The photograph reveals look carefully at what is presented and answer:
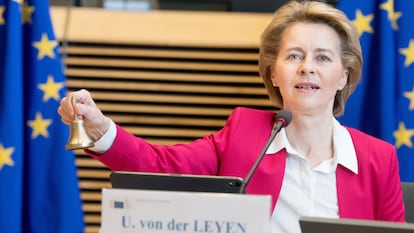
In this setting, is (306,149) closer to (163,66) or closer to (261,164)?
(261,164)

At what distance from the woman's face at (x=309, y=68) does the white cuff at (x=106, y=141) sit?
0.60 metres

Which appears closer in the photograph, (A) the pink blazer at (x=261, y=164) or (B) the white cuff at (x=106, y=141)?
(B) the white cuff at (x=106, y=141)

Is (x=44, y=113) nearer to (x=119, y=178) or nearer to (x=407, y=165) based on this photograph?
(x=119, y=178)

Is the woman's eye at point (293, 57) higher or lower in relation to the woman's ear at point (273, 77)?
higher

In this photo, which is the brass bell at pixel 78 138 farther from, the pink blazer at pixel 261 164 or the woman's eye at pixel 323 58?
the woman's eye at pixel 323 58

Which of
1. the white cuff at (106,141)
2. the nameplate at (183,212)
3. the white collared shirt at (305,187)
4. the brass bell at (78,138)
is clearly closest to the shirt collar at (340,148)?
the white collared shirt at (305,187)

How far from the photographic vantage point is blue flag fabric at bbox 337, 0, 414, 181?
2.72 m

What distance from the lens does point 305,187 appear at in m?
1.88

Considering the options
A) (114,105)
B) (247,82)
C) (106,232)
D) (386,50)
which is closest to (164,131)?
(114,105)

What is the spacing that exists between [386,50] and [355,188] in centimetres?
106

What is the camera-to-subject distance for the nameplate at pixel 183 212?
109 cm

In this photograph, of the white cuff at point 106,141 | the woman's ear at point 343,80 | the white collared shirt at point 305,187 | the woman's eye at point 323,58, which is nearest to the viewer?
the white cuff at point 106,141

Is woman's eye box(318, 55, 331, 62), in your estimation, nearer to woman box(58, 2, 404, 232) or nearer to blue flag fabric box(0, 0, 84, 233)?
woman box(58, 2, 404, 232)

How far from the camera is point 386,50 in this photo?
107 inches
